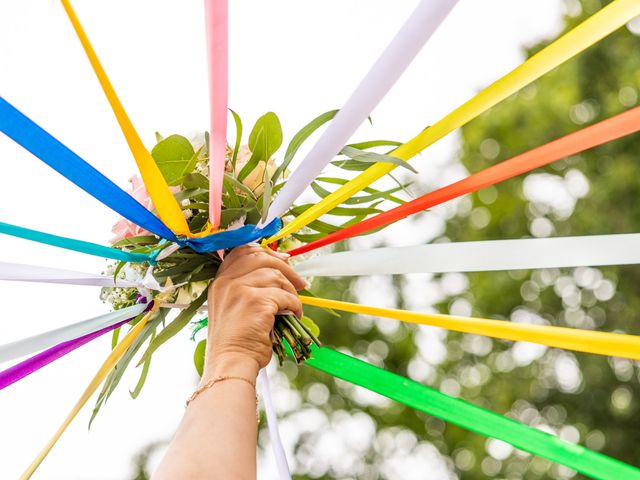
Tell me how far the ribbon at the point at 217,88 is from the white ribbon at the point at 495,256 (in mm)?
383

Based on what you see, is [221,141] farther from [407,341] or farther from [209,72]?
[407,341]

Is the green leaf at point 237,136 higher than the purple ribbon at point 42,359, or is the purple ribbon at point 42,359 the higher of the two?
the green leaf at point 237,136

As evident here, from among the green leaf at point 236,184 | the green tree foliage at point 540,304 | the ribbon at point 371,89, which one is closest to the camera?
the ribbon at point 371,89

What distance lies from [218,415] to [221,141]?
24.6 inches

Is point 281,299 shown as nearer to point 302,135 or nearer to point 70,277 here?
point 302,135

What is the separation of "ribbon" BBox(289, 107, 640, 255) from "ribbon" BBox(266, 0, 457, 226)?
9.6 inches

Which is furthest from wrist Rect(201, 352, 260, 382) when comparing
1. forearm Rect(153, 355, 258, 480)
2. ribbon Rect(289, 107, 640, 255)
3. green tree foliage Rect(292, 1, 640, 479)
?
green tree foliage Rect(292, 1, 640, 479)

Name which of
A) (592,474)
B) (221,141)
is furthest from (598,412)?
(221,141)

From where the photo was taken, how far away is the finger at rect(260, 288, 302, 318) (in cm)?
200

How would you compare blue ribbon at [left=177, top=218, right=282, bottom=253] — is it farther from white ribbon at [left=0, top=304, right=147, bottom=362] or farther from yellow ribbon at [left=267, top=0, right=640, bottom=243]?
white ribbon at [left=0, top=304, right=147, bottom=362]

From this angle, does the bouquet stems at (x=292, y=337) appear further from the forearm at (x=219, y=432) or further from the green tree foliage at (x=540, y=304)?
the green tree foliage at (x=540, y=304)

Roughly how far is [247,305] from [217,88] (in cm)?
48

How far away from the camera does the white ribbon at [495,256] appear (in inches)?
82.2

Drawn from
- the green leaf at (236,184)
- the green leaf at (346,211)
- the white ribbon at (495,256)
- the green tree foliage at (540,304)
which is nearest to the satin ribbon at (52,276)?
the green leaf at (236,184)
